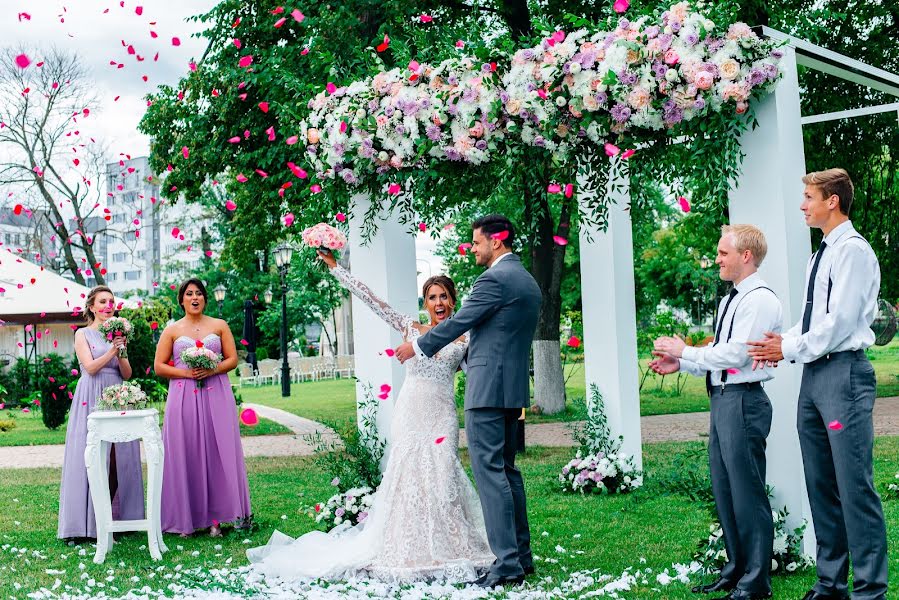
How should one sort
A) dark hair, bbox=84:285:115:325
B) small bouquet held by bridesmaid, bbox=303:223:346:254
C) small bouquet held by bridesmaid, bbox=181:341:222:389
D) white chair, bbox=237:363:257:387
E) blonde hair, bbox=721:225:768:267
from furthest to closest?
white chair, bbox=237:363:257:387 < dark hair, bbox=84:285:115:325 < small bouquet held by bridesmaid, bbox=181:341:222:389 < small bouquet held by bridesmaid, bbox=303:223:346:254 < blonde hair, bbox=721:225:768:267

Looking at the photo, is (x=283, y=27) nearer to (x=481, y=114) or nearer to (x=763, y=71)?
(x=481, y=114)

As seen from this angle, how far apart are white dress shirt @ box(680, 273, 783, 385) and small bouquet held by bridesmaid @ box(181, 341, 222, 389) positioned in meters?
4.02

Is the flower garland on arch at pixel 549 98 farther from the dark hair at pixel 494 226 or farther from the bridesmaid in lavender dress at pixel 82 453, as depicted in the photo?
the bridesmaid in lavender dress at pixel 82 453

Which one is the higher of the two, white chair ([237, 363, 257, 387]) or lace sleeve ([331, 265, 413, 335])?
Answer: lace sleeve ([331, 265, 413, 335])

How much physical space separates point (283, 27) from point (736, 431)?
10329 millimetres

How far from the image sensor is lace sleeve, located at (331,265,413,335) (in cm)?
585

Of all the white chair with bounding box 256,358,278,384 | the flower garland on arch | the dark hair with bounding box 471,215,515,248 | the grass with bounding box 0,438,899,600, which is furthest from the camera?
the white chair with bounding box 256,358,278,384

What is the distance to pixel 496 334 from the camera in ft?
17.5

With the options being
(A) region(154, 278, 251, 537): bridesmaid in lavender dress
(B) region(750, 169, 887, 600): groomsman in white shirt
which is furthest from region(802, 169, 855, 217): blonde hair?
(A) region(154, 278, 251, 537): bridesmaid in lavender dress

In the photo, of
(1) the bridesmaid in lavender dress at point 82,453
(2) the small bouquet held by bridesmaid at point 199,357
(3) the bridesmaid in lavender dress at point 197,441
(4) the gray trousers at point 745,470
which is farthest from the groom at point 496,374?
(1) the bridesmaid in lavender dress at point 82,453

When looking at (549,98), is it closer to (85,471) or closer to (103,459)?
(103,459)

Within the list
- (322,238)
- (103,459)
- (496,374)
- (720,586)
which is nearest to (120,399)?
(103,459)

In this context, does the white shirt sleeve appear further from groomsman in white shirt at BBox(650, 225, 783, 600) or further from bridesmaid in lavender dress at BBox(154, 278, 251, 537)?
bridesmaid in lavender dress at BBox(154, 278, 251, 537)

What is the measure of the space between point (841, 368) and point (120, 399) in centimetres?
493
